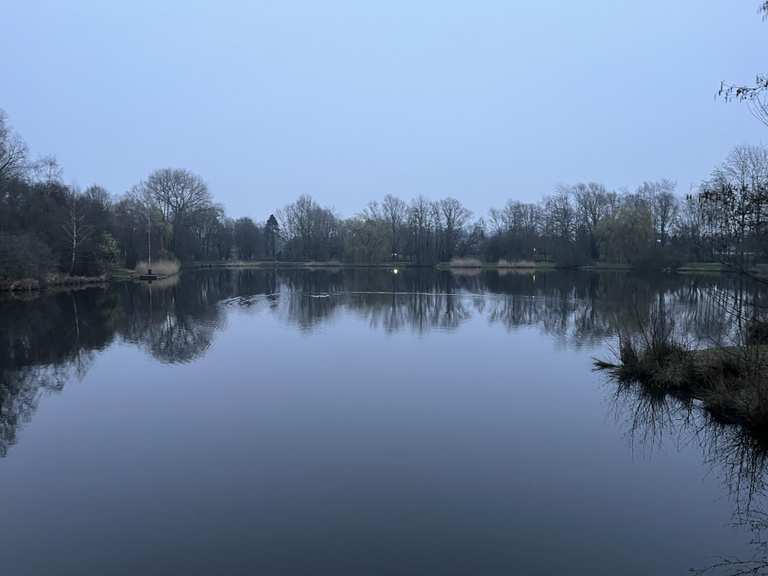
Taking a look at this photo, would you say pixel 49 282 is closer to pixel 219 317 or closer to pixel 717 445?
pixel 219 317

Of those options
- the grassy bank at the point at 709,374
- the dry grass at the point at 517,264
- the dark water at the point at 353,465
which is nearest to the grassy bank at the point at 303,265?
the dry grass at the point at 517,264

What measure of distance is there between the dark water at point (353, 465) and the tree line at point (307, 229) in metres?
20.6

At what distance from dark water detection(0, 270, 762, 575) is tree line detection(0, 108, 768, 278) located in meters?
20.6

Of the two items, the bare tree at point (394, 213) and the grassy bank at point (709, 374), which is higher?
the bare tree at point (394, 213)

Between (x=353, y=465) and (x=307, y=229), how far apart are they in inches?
3579

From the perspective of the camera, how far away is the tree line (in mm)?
40938

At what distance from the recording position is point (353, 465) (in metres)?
7.62

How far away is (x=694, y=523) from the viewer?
620 centimetres

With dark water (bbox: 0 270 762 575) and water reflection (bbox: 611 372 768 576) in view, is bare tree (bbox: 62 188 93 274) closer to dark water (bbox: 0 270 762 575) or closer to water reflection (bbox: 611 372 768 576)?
dark water (bbox: 0 270 762 575)

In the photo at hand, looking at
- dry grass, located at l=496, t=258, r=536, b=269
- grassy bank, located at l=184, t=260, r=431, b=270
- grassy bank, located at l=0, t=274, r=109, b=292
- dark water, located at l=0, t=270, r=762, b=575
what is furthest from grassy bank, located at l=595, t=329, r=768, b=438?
grassy bank, located at l=184, t=260, r=431, b=270

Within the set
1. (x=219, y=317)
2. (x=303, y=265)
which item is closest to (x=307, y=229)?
(x=303, y=265)

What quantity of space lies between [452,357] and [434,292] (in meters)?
22.5

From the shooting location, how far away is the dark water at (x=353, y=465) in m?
5.47

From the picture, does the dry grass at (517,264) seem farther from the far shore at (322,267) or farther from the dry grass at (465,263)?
the dry grass at (465,263)
